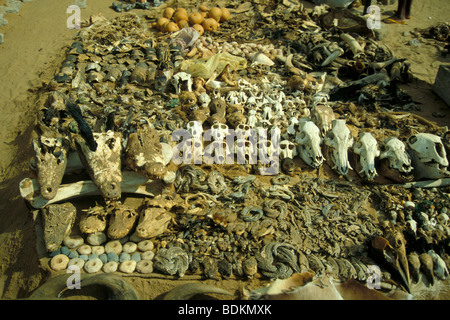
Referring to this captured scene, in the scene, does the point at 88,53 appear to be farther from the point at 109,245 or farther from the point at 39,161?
the point at 109,245

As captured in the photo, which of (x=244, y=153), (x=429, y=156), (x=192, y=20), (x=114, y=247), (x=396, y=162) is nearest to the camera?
(x=114, y=247)

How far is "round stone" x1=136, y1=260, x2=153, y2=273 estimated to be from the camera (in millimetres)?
3537

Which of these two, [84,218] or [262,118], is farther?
[262,118]

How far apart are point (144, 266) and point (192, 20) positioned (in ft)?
23.5

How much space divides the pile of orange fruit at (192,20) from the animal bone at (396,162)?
5.81 m

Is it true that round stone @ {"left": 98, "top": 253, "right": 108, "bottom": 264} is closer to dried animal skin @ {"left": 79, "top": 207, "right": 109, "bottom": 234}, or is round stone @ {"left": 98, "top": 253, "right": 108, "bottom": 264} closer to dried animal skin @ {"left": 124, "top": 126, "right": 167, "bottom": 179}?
dried animal skin @ {"left": 79, "top": 207, "right": 109, "bottom": 234}

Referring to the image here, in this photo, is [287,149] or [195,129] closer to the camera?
[287,149]

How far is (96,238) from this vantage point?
3816 mm

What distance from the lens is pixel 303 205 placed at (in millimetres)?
4344

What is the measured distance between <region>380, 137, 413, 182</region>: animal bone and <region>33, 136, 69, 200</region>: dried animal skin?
459 cm

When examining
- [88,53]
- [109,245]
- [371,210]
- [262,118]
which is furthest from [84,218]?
[88,53]

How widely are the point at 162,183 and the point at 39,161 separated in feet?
5.11

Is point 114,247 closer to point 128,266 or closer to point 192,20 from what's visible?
point 128,266

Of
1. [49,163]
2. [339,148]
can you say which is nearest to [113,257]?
[49,163]
